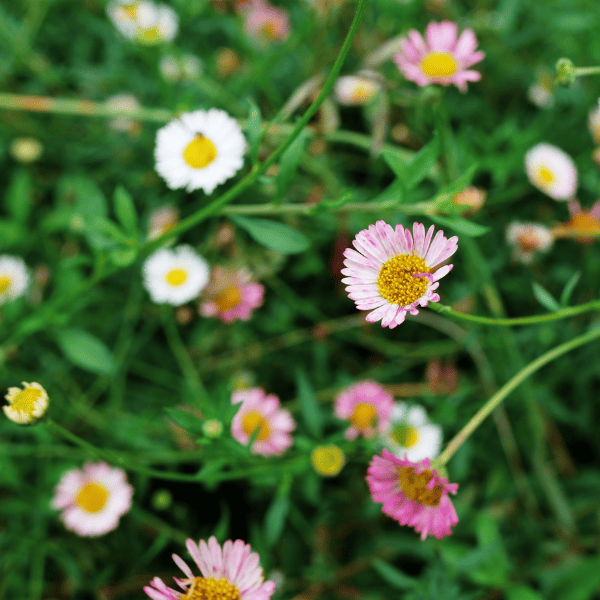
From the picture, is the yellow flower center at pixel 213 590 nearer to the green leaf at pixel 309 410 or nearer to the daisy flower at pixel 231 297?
the green leaf at pixel 309 410

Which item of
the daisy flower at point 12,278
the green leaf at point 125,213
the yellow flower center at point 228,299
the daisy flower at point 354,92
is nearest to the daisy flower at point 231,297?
the yellow flower center at point 228,299

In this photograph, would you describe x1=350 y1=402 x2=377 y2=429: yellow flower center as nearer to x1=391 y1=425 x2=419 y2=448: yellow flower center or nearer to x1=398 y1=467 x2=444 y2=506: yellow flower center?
x1=391 y1=425 x2=419 y2=448: yellow flower center

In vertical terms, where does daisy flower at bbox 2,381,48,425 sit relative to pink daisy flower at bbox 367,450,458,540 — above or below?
above

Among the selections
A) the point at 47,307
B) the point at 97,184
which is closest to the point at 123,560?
the point at 47,307

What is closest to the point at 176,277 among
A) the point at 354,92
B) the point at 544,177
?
the point at 354,92

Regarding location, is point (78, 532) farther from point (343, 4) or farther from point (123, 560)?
point (343, 4)

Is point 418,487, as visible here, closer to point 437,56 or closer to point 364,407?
point 364,407

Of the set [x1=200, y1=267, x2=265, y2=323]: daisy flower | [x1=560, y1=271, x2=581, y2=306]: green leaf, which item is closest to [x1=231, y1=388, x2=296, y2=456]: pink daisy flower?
[x1=200, y1=267, x2=265, y2=323]: daisy flower
